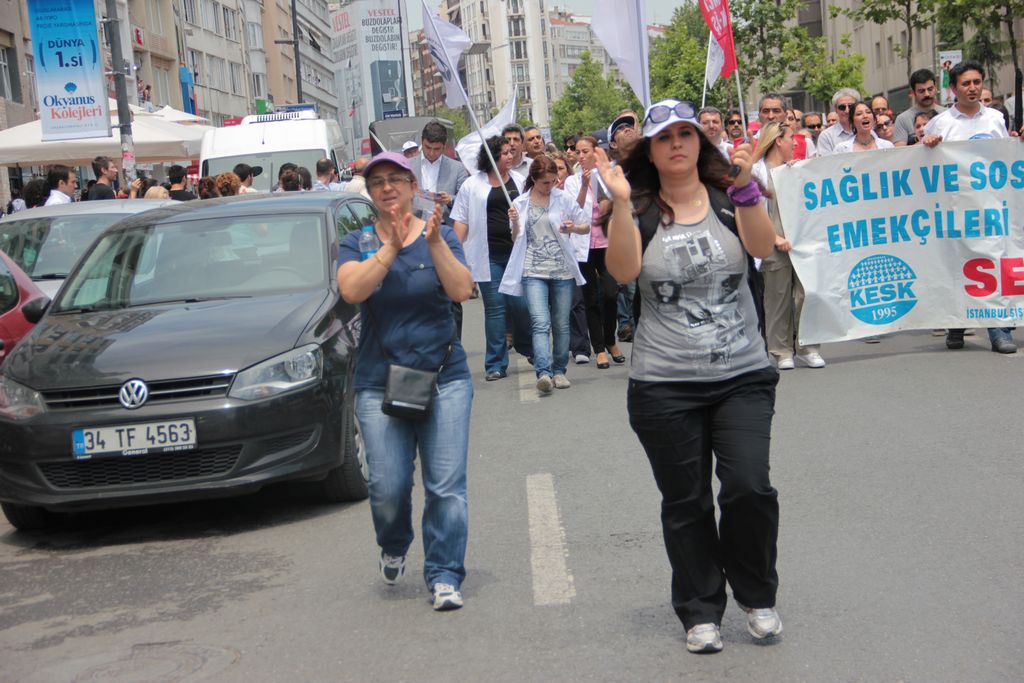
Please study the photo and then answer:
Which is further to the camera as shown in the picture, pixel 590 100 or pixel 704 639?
pixel 590 100

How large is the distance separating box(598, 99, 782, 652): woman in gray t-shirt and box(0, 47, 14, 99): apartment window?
3655 cm

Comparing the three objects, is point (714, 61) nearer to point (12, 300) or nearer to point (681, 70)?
point (12, 300)

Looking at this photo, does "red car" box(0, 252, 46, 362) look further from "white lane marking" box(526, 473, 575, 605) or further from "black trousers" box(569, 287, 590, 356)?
"black trousers" box(569, 287, 590, 356)

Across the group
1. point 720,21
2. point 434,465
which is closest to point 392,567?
point 434,465

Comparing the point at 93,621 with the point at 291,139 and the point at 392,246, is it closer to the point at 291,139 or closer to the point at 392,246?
the point at 392,246

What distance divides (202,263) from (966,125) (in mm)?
6450

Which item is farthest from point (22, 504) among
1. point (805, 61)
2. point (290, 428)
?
point (805, 61)

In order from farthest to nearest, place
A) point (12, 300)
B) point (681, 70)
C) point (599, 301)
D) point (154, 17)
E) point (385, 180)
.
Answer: point (681, 70) < point (154, 17) < point (599, 301) < point (12, 300) < point (385, 180)

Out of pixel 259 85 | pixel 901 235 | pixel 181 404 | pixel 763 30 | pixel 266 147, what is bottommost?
pixel 181 404

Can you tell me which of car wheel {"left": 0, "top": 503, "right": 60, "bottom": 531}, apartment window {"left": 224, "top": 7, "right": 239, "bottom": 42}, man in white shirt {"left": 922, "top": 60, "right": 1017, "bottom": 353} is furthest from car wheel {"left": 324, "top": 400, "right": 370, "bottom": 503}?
apartment window {"left": 224, "top": 7, "right": 239, "bottom": 42}

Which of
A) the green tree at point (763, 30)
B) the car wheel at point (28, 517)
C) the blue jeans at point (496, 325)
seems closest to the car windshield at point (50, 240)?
the blue jeans at point (496, 325)

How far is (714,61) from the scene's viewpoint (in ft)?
50.8

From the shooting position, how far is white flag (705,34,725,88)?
15.0 m

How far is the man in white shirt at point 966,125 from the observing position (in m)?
11.0
